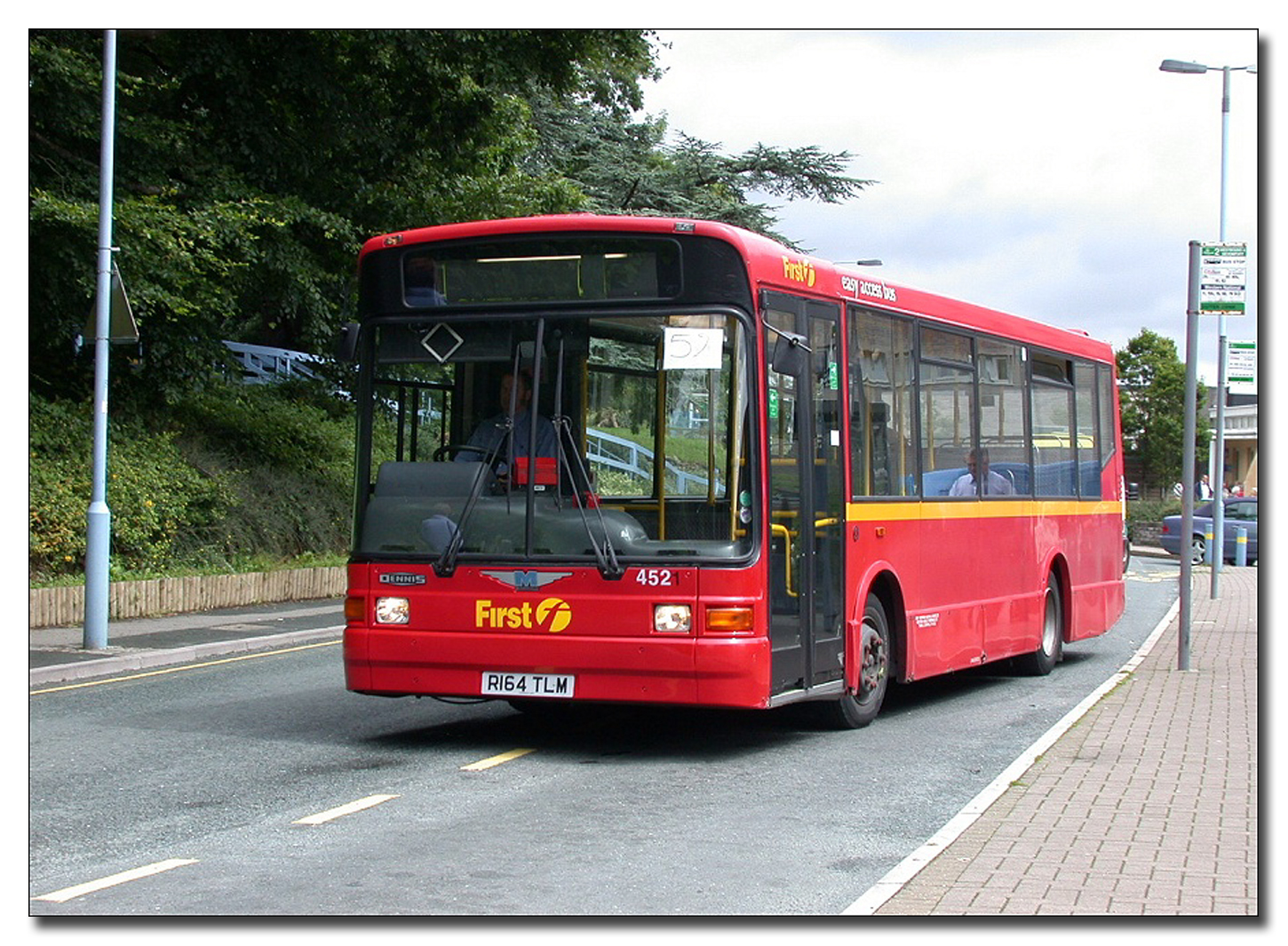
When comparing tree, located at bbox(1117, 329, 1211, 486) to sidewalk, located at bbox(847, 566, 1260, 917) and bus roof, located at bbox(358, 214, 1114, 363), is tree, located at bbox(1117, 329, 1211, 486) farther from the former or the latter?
sidewalk, located at bbox(847, 566, 1260, 917)

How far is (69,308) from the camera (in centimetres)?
2136

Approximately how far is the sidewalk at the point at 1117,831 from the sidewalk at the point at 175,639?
857 centimetres

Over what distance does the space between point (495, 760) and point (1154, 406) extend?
60.2 meters

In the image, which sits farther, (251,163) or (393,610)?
(251,163)

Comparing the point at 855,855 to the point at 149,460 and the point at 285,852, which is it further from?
the point at 149,460

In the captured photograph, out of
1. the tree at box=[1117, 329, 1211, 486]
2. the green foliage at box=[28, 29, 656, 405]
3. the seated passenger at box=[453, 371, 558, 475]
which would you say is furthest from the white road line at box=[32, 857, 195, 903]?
the tree at box=[1117, 329, 1211, 486]

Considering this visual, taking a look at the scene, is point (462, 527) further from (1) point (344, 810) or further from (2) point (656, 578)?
(1) point (344, 810)

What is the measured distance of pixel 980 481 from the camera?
45.2ft

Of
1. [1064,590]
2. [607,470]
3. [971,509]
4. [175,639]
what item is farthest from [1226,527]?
[607,470]

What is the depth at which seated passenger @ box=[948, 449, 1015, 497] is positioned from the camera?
13.4m

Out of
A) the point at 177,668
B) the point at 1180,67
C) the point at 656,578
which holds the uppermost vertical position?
the point at 1180,67

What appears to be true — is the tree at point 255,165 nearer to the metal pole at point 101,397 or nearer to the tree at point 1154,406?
the metal pole at point 101,397

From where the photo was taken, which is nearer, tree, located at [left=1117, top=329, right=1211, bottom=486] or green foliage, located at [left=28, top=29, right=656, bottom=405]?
green foliage, located at [left=28, top=29, right=656, bottom=405]

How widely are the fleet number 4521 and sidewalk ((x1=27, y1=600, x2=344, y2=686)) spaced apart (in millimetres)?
6377
